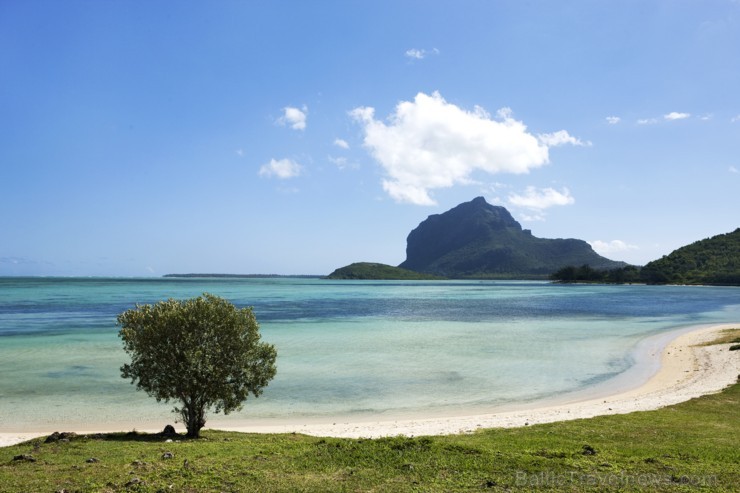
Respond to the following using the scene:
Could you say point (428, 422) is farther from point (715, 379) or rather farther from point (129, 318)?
point (715, 379)

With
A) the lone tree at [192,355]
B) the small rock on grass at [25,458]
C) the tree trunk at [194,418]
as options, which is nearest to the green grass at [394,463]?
the small rock on grass at [25,458]

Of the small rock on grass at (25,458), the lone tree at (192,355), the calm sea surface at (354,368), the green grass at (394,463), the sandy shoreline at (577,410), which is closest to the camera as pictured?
the green grass at (394,463)

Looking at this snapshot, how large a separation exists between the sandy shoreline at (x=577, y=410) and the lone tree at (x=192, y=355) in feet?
13.4

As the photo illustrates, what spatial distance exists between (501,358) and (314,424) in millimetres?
24171

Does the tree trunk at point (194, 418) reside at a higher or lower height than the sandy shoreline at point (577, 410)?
higher

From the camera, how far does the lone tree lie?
1784 centimetres

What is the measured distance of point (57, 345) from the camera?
4722 cm

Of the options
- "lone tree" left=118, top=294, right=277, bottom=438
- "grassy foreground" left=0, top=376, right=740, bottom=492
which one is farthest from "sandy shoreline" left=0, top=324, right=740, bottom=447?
"lone tree" left=118, top=294, right=277, bottom=438

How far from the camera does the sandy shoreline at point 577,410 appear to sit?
2048cm

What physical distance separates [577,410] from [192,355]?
19.4 m

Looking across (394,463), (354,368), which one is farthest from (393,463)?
(354,368)

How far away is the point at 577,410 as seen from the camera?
949 inches

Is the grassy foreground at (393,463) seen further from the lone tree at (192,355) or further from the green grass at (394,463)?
the lone tree at (192,355)

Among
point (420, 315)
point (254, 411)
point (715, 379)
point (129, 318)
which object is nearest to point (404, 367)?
point (254, 411)
